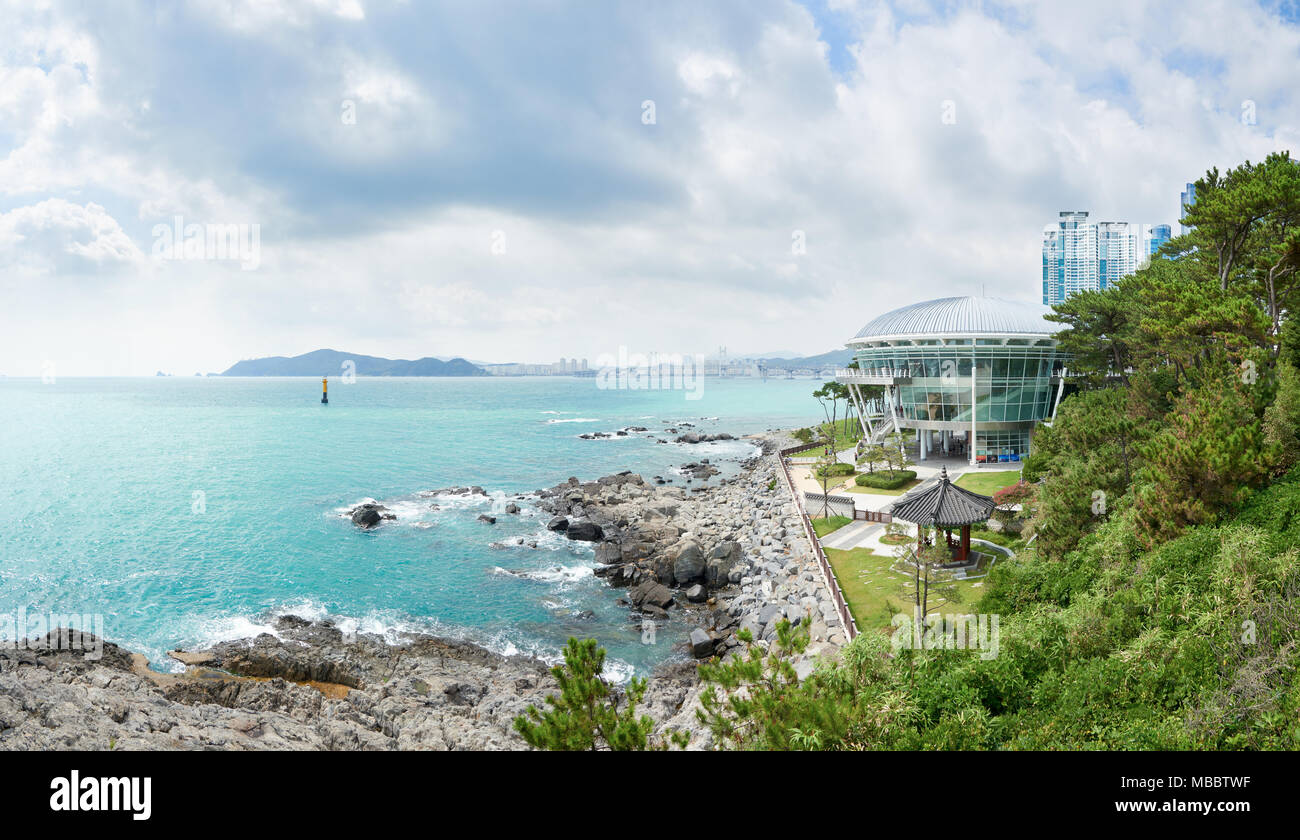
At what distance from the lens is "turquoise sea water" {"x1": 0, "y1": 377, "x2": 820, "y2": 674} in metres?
28.4

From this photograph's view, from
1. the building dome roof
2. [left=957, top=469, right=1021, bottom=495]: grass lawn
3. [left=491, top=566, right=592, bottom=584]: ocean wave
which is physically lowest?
[left=491, top=566, right=592, bottom=584]: ocean wave

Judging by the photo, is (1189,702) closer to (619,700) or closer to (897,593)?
(897,593)

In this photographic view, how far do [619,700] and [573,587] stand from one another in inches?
452

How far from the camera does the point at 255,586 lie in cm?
3266

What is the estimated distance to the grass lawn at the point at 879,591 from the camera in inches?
771

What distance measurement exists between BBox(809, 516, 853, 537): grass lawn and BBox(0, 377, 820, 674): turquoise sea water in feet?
27.8

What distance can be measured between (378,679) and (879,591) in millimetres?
17431

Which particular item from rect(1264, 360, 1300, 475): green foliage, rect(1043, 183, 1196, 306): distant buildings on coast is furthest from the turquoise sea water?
rect(1043, 183, 1196, 306): distant buildings on coast

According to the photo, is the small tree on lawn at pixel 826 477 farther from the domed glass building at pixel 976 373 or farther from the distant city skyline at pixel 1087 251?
the distant city skyline at pixel 1087 251

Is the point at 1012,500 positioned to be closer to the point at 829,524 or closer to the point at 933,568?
the point at 933,568

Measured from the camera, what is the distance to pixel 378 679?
73.4ft

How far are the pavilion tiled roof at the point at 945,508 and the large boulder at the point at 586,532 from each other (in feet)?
69.0

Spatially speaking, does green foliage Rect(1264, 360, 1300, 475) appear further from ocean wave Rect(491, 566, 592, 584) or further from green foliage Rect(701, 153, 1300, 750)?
ocean wave Rect(491, 566, 592, 584)
